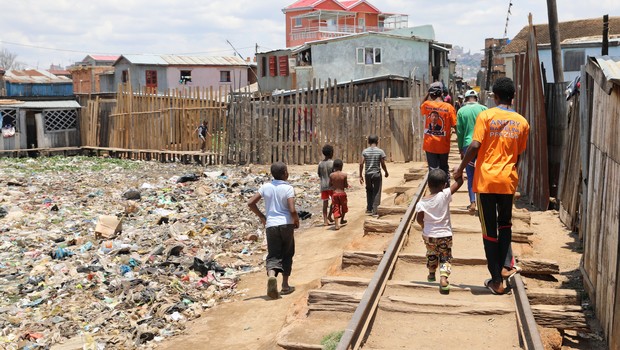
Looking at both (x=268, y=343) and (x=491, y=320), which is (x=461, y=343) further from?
(x=268, y=343)

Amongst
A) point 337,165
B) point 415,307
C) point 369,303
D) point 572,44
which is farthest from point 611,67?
point 572,44

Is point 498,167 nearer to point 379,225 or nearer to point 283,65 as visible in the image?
point 379,225

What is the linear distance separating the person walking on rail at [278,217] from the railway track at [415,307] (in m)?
0.69

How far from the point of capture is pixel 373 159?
12.1 meters

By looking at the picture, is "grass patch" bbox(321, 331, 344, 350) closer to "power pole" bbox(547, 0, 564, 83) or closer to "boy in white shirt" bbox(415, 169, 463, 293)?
"boy in white shirt" bbox(415, 169, 463, 293)

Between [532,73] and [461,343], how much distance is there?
22.5 feet

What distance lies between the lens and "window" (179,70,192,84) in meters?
52.6

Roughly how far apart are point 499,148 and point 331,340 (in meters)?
2.11

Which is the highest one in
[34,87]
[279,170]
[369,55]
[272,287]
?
[369,55]

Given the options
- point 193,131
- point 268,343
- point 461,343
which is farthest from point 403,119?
point 461,343

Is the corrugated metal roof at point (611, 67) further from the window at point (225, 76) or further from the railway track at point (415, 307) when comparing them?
the window at point (225, 76)

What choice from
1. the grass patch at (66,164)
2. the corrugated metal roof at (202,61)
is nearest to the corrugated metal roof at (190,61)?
the corrugated metal roof at (202,61)

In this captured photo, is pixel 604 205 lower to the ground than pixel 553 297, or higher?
higher

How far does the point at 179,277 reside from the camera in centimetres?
1011
